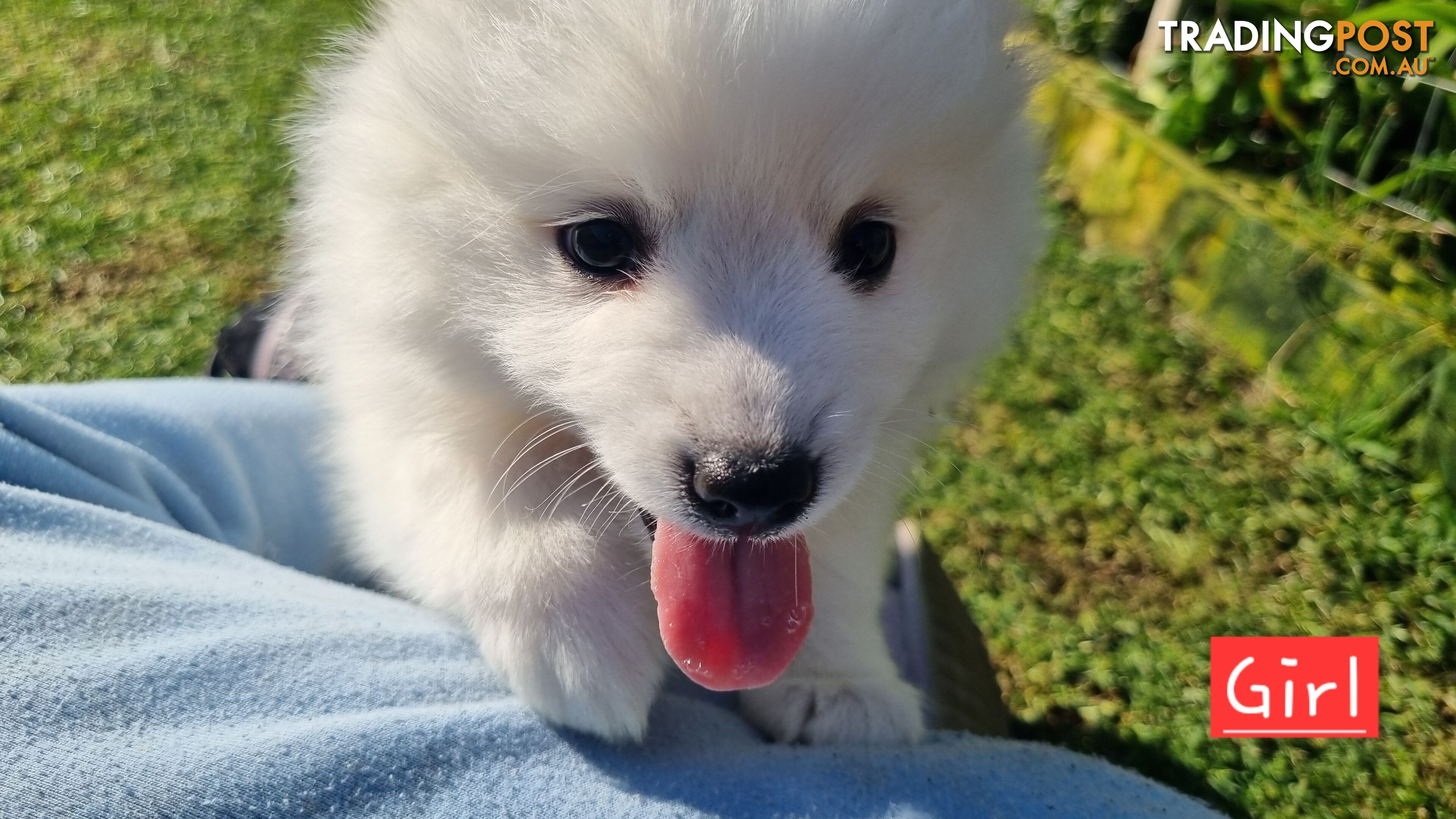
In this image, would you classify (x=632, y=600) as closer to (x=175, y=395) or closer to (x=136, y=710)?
(x=136, y=710)

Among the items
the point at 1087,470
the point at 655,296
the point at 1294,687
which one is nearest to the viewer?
the point at 655,296

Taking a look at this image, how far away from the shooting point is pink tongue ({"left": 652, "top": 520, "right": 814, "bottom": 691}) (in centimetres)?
154

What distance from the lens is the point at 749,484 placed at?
1.30 metres

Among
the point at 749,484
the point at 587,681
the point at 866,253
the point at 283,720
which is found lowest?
the point at 587,681

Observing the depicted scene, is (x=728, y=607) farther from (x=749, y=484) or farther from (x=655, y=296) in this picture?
(x=655, y=296)

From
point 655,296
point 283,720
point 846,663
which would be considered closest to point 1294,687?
point 846,663

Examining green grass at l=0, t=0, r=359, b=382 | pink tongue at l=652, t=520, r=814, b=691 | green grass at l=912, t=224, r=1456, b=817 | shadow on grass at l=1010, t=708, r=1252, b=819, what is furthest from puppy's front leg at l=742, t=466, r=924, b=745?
green grass at l=0, t=0, r=359, b=382

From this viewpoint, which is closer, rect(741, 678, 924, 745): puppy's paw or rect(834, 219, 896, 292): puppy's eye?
rect(834, 219, 896, 292): puppy's eye

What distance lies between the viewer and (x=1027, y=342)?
13.3ft

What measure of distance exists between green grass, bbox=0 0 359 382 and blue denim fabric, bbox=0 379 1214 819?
5.10 ft

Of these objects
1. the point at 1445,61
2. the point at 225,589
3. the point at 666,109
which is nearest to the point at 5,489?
the point at 225,589

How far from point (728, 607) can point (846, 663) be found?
1.31 ft

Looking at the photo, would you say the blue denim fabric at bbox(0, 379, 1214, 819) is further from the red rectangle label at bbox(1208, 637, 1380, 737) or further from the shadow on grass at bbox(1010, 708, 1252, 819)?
the red rectangle label at bbox(1208, 637, 1380, 737)

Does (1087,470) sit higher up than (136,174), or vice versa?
(136,174)
